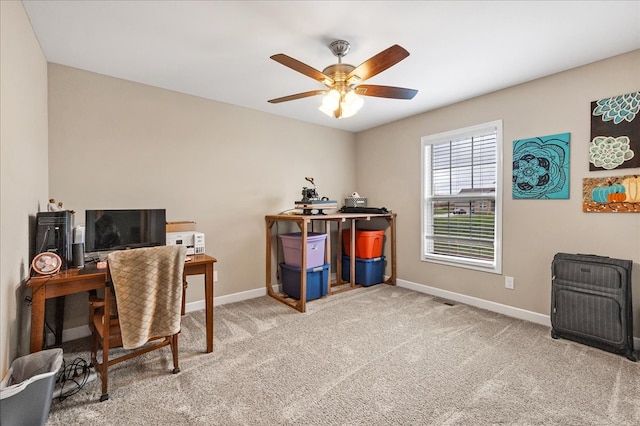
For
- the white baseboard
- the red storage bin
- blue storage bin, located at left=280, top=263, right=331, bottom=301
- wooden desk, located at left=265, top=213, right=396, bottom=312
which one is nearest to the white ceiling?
wooden desk, located at left=265, top=213, right=396, bottom=312

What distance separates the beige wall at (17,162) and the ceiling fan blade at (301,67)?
1424mm

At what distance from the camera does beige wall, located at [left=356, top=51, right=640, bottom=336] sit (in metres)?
2.38

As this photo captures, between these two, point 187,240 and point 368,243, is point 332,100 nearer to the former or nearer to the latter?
point 187,240

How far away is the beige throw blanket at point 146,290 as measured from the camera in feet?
5.75

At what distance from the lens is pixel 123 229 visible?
2514 mm

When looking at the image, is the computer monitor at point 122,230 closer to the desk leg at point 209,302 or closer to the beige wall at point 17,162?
the beige wall at point 17,162

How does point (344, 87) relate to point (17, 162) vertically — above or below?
above

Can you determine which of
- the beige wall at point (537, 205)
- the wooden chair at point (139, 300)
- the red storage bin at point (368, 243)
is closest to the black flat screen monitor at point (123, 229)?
the wooden chair at point (139, 300)

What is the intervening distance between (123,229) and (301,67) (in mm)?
2046

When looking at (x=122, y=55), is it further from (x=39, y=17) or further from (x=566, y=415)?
(x=566, y=415)

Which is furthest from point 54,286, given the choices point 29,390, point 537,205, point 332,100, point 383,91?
point 537,205

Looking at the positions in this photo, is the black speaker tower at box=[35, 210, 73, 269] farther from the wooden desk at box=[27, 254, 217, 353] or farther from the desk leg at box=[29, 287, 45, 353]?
the desk leg at box=[29, 287, 45, 353]

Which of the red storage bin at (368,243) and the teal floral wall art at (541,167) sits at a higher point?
the teal floral wall art at (541,167)

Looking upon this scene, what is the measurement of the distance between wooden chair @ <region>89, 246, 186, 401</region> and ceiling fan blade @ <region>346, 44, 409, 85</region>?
1.71 meters
